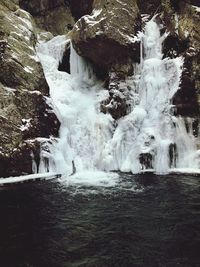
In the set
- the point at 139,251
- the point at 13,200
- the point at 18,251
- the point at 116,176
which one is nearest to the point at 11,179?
the point at 13,200

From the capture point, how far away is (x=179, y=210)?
8.60 meters

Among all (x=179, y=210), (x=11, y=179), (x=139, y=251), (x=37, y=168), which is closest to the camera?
(x=139, y=251)

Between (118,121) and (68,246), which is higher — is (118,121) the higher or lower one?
the higher one

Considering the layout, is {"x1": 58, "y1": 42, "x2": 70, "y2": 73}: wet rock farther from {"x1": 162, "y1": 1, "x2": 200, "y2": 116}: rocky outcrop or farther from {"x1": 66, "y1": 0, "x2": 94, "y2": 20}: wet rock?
{"x1": 66, "y1": 0, "x2": 94, "y2": 20}: wet rock

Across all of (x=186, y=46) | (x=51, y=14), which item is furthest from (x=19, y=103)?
(x=51, y=14)

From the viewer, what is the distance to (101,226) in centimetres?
772

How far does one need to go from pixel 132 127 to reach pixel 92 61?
4.99m

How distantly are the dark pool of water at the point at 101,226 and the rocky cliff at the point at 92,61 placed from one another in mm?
2715

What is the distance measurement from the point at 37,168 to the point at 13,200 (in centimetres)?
333

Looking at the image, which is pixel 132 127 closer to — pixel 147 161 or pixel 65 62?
pixel 147 161

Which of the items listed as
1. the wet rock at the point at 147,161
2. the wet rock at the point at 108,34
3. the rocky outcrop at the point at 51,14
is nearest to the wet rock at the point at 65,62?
the wet rock at the point at 108,34

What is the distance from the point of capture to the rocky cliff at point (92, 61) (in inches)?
518

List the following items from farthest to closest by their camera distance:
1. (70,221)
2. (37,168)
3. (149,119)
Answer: (149,119)
(37,168)
(70,221)

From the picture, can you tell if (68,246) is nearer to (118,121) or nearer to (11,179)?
(11,179)
